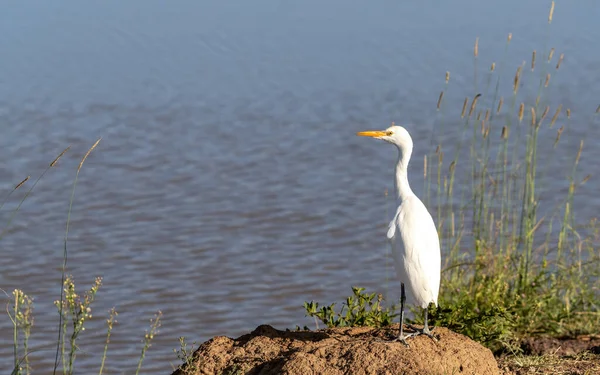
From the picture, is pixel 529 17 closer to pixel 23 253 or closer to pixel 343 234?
pixel 343 234

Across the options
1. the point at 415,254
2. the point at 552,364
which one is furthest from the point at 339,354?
the point at 552,364

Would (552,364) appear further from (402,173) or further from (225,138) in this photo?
(225,138)

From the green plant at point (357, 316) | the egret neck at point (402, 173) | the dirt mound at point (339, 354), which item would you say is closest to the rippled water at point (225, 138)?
the green plant at point (357, 316)

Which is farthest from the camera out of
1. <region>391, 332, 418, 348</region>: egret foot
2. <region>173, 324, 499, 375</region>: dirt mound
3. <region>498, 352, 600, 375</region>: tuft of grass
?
<region>498, 352, 600, 375</region>: tuft of grass

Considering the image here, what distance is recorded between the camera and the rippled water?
848 cm

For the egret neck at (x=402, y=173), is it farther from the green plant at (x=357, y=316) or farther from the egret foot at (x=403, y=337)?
the egret foot at (x=403, y=337)

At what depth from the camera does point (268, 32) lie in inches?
563

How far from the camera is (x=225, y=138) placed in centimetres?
1134

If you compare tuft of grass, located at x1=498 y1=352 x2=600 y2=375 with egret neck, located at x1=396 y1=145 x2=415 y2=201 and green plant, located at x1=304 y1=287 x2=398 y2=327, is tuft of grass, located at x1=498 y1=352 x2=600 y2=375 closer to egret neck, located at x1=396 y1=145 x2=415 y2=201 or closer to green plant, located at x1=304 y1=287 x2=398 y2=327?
green plant, located at x1=304 y1=287 x2=398 y2=327

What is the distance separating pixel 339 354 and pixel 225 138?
639 cm

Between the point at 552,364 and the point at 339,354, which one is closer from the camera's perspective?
the point at 339,354

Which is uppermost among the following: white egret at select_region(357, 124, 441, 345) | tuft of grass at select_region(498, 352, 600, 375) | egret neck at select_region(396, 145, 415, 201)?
egret neck at select_region(396, 145, 415, 201)

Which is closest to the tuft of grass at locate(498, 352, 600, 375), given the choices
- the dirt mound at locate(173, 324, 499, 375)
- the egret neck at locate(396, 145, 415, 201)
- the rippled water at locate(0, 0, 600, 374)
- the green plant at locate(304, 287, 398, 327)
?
the dirt mound at locate(173, 324, 499, 375)

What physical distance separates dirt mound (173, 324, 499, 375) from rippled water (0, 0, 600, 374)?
6.32 feet
